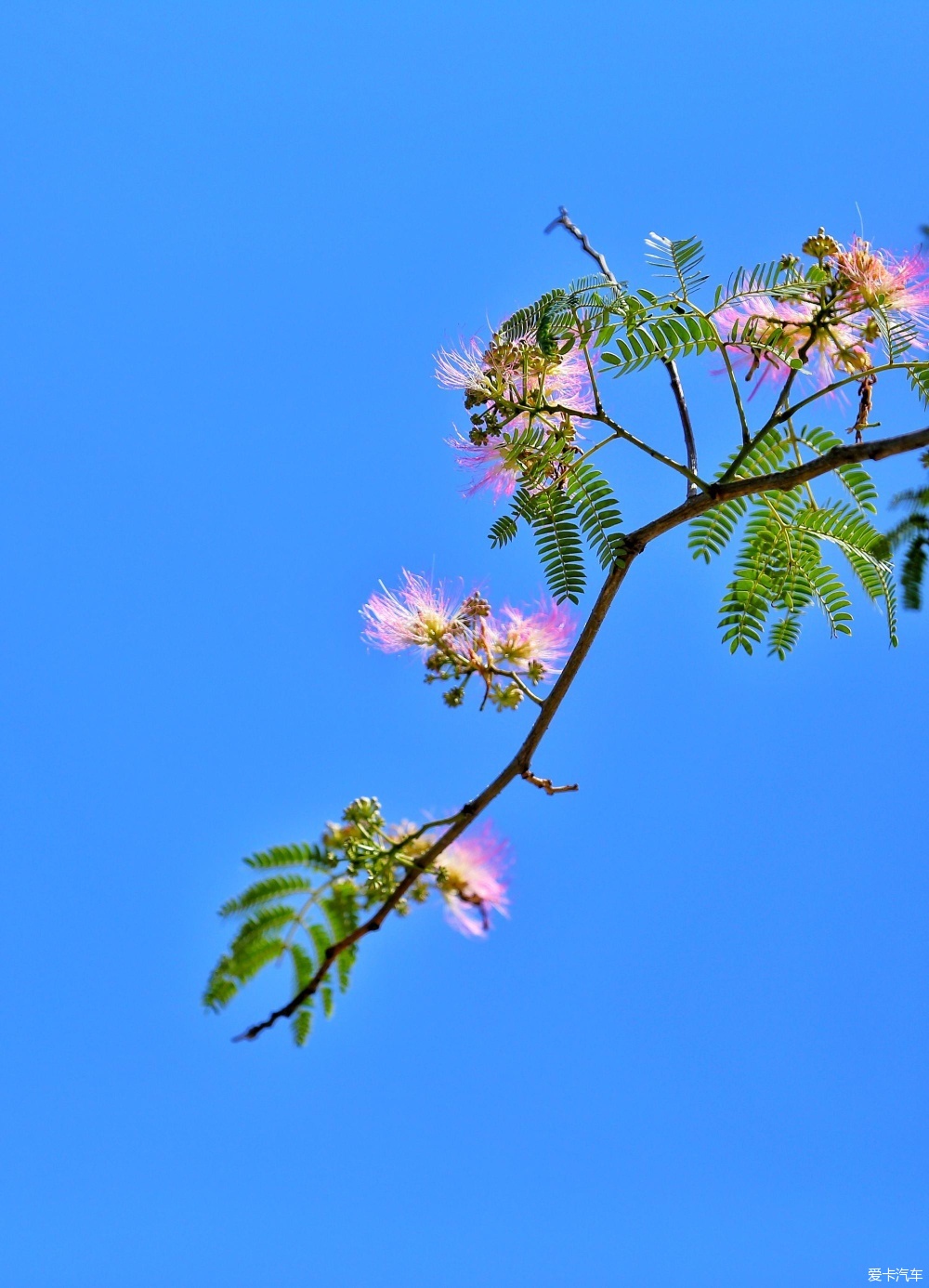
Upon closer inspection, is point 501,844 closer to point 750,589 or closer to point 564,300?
point 750,589

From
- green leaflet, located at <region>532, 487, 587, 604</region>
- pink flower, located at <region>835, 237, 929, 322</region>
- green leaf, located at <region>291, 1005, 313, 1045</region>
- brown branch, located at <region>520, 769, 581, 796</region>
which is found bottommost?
green leaf, located at <region>291, 1005, 313, 1045</region>

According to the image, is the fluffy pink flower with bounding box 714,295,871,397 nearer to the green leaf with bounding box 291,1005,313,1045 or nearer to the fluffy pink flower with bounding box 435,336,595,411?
the fluffy pink flower with bounding box 435,336,595,411

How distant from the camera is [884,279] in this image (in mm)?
3000

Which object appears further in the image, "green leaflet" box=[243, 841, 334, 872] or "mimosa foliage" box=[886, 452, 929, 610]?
"green leaflet" box=[243, 841, 334, 872]

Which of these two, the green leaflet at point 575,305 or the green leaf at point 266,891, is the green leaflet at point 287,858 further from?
the green leaflet at point 575,305

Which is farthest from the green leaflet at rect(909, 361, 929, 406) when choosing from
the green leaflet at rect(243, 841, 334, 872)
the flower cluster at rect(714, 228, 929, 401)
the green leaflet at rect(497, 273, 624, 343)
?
the green leaflet at rect(243, 841, 334, 872)

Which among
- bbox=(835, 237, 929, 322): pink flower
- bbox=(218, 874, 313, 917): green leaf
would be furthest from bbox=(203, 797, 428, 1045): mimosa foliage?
bbox=(835, 237, 929, 322): pink flower

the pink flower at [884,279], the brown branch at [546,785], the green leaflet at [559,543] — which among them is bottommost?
the brown branch at [546,785]

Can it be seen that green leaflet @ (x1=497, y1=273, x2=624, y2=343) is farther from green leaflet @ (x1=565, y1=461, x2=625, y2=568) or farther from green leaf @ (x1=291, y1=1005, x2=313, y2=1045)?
green leaf @ (x1=291, y1=1005, x2=313, y2=1045)

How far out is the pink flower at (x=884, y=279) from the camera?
2.94 metres

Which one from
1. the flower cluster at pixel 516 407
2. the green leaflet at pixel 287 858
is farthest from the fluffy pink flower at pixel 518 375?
the green leaflet at pixel 287 858

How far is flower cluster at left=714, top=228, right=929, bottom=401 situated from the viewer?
294 cm

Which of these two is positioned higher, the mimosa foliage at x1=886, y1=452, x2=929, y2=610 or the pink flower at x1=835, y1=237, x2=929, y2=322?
the pink flower at x1=835, y1=237, x2=929, y2=322

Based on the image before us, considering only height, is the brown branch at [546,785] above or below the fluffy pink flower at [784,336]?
below
